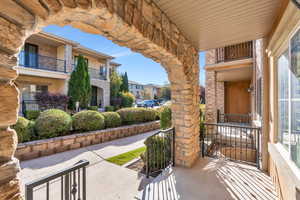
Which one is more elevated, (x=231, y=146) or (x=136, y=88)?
(x=136, y=88)

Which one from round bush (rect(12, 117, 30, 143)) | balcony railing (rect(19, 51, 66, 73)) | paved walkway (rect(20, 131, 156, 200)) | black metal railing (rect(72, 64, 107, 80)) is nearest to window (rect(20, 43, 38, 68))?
balcony railing (rect(19, 51, 66, 73))

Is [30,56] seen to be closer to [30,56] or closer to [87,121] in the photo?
[30,56]

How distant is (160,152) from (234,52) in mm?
6365

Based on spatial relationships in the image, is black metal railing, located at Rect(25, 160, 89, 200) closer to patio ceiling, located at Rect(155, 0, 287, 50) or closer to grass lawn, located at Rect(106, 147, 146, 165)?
grass lawn, located at Rect(106, 147, 146, 165)

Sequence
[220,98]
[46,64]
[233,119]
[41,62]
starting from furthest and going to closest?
[46,64] < [41,62] < [233,119] < [220,98]

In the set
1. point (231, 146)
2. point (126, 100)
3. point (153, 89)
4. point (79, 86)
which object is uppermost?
point (153, 89)

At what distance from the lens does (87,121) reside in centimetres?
537

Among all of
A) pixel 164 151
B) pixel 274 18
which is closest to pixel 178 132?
pixel 164 151

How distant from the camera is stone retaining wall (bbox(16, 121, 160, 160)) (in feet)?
12.9

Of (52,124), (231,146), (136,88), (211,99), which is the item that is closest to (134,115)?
(52,124)

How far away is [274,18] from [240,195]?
10.0 ft

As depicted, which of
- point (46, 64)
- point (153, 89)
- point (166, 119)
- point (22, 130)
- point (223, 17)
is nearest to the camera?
point (223, 17)

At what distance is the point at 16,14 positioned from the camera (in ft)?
2.72

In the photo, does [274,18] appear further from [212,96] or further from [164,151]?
[212,96]
